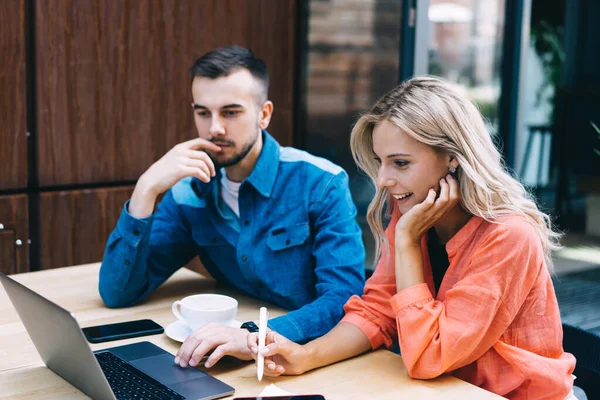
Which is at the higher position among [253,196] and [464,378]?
[253,196]

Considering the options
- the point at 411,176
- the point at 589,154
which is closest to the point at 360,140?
the point at 411,176

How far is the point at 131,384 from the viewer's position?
124cm

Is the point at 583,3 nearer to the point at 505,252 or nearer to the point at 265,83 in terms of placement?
the point at 265,83

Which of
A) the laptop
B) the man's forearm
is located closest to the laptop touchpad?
the laptop

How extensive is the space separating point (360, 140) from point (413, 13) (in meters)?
1.55

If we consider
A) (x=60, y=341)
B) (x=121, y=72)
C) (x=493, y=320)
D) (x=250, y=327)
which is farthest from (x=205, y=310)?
(x=121, y=72)

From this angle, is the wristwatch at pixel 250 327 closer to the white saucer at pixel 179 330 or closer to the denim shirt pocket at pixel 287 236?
the white saucer at pixel 179 330

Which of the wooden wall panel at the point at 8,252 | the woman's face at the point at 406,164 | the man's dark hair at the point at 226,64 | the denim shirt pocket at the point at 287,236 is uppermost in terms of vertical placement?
the man's dark hair at the point at 226,64

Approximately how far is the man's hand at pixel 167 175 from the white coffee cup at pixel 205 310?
1.25 ft

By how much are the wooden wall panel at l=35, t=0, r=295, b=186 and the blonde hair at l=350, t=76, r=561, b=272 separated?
5.42 feet

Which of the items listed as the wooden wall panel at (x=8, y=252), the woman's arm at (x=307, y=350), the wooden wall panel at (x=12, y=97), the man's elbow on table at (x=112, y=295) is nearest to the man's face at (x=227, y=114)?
the man's elbow on table at (x=112, y=295)

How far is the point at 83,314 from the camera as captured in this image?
168 centimetres

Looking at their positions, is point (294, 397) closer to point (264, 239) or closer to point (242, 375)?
point (242, 375)

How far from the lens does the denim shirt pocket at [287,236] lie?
1864 millimetres
